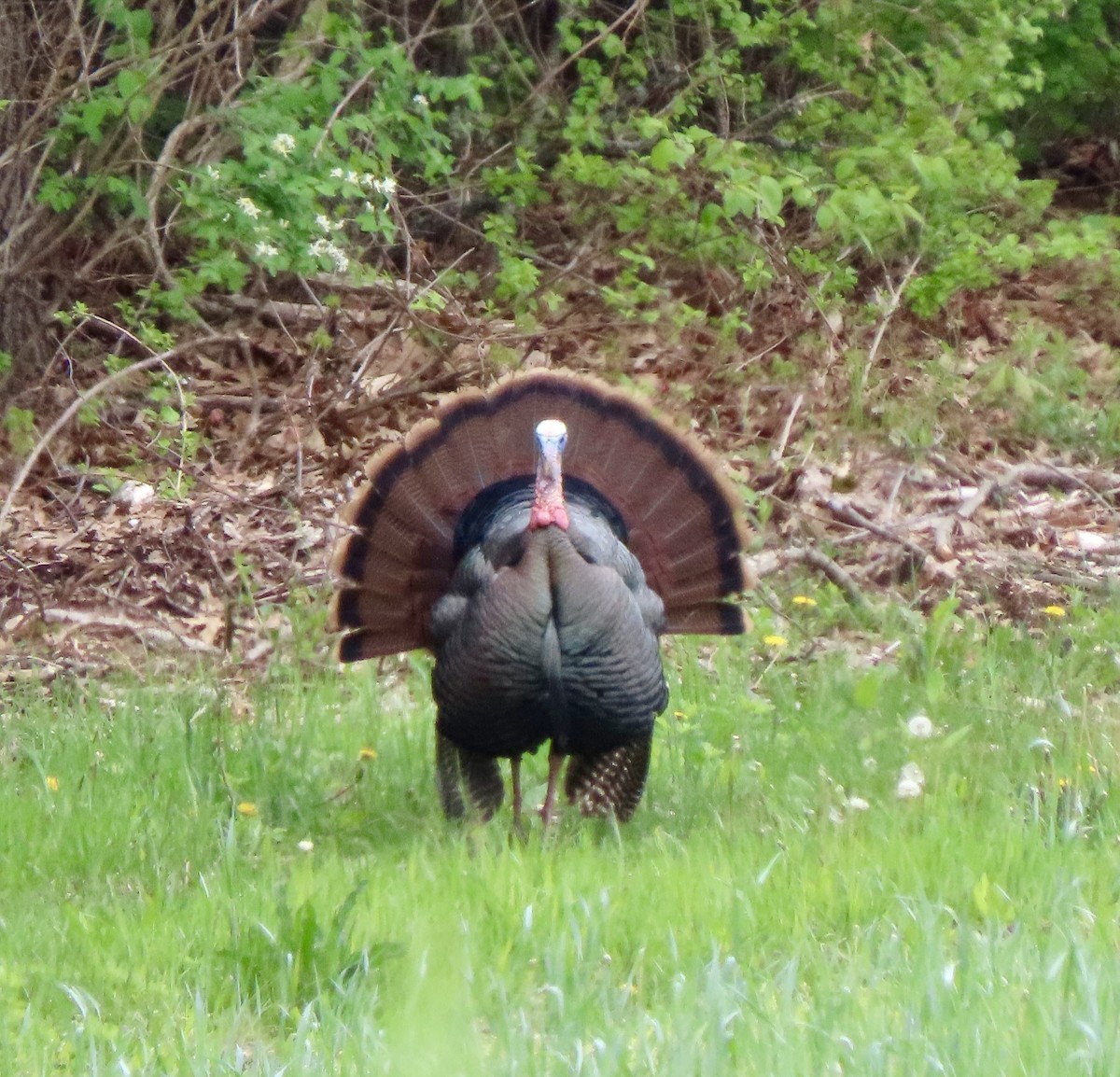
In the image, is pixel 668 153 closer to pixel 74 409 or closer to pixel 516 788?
pixel 74 409

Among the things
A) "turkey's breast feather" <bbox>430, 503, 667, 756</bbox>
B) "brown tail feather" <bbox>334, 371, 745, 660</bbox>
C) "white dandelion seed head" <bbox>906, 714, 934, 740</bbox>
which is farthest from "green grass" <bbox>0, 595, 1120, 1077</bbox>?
"brown tail feather" <bbox>334, 371, 745, 660</bbox>

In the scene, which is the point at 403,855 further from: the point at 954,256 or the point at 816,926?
the point at 954,256

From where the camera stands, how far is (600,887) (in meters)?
3.68

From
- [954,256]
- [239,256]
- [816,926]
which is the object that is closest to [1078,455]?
[954,256]

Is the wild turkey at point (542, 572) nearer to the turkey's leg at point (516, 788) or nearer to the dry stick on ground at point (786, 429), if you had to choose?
the turkey's leg at point (516, 788)

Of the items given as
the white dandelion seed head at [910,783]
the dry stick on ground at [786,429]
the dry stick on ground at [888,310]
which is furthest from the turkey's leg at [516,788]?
the dry stick on ground at [888,310]

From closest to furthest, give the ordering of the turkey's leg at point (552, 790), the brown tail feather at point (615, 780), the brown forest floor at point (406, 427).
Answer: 1. the brown tail feather at point (615, 780)
2. the turkey's leg at point (552, 790)
3. the brown forest floor at point (406, 427)

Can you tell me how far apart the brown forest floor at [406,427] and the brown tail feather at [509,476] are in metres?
1.02

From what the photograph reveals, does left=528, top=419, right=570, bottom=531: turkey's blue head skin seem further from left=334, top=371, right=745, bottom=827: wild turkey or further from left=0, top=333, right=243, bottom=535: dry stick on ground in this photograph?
left=0, top=333, right=243, bottom=535: dry stick on ground

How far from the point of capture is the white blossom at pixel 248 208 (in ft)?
20.2

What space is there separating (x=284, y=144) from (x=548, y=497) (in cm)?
229

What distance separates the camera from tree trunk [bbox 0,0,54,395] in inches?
294

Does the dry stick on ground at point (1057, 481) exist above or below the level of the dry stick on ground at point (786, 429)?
below

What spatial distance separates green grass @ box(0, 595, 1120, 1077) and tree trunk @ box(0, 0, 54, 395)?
8.93ft
